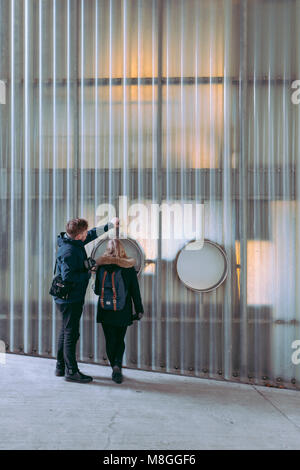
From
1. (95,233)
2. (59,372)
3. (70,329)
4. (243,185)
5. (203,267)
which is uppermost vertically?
(243,185)

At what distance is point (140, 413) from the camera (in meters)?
4.22

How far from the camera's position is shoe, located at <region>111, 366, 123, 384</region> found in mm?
5109

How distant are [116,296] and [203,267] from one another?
1.33 metres

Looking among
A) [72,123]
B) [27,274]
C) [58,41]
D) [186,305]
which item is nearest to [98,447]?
[186,305]

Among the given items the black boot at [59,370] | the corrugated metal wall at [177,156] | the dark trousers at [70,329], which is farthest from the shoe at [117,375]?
the corrugated metal wall at [177,156]

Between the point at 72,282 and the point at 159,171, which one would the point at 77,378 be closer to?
the point at 72,282

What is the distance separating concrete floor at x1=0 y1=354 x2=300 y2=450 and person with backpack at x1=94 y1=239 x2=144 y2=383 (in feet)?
1.35

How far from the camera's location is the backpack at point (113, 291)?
5.01m

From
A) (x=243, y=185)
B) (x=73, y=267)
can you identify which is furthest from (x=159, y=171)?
(x=73, y=267)

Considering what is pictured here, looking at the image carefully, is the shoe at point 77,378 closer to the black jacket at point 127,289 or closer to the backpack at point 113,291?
the black jacket at point 127,289

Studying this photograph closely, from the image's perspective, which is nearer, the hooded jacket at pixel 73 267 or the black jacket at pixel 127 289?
the hooded jacket at pixel 73 267

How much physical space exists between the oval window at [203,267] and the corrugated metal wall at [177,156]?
90 millimetres

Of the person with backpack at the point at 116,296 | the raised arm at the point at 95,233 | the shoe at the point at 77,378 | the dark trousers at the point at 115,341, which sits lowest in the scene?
the shoe at the point at 77,378
